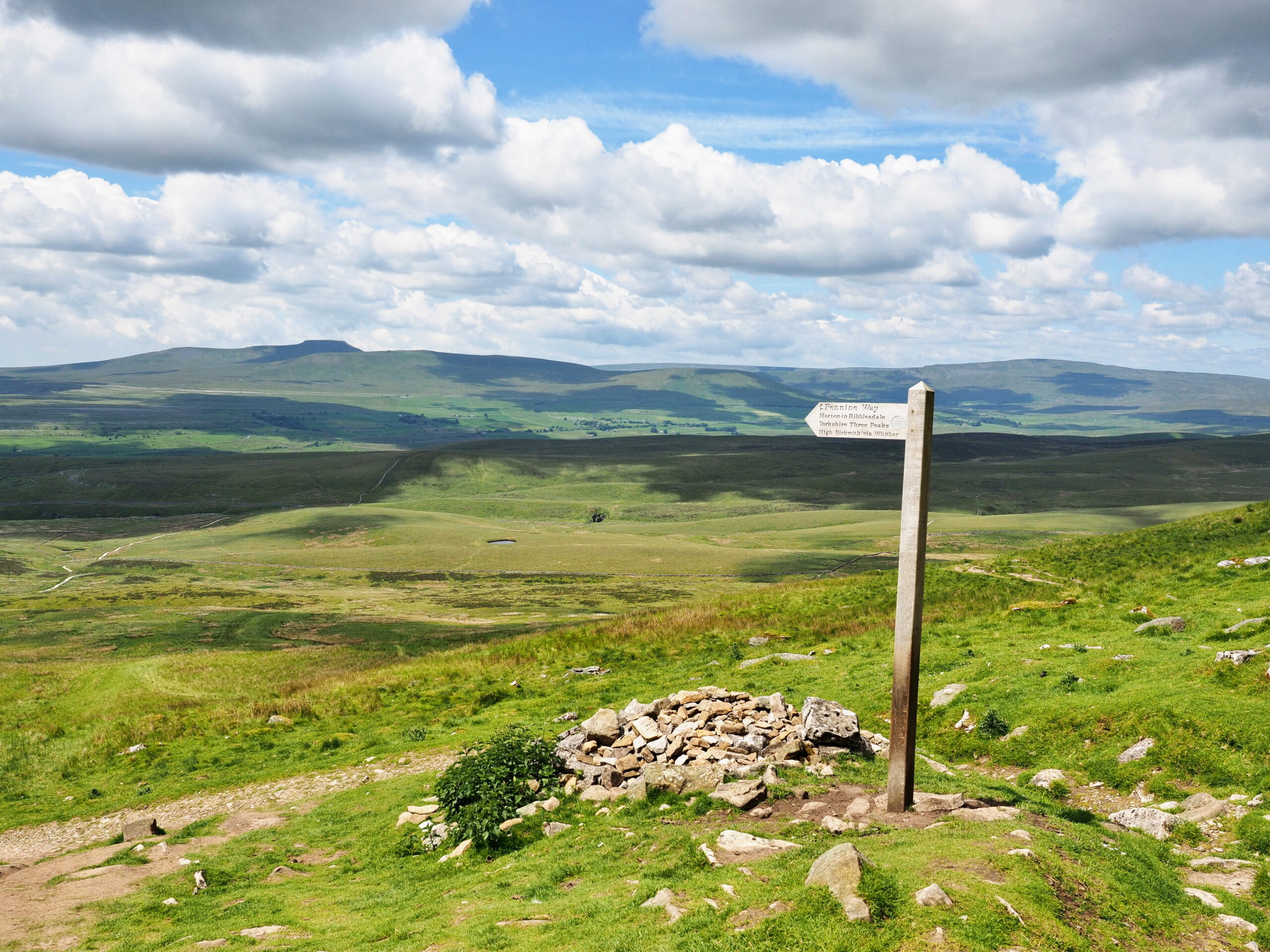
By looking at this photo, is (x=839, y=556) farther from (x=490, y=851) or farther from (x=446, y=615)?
(x=490, y=851)

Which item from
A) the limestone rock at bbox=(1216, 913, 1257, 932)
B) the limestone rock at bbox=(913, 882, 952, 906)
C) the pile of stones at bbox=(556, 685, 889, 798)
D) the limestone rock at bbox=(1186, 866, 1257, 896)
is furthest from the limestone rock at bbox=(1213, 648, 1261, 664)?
the limestone rock at bbox=(913, 882, 952, 906)

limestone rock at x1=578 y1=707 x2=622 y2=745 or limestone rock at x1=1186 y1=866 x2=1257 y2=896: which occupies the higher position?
limestone rock at x1=1186 y1=866 x2=1257 y2=896

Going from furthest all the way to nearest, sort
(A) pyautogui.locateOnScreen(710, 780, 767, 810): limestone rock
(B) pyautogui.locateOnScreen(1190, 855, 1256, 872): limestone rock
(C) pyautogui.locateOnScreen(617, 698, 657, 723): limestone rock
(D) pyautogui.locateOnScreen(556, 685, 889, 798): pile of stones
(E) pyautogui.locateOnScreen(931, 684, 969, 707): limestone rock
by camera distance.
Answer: (E) pyautogui.locateOnScreen(931, 684, 969, 707): limestone rock
(C) pyautogui.locateOnScreen(617, 698, 657, 723): limestone rock
(D) pyautogui.locateOnScreen(556, 685, 889, 798): pile of stones
(A) pyautogui.locateOnScreen(710, 780, 767, 810): limestone rock
(B) pyautogui.locateOnScreen(1190, 855, 1256, 872): limestone rock

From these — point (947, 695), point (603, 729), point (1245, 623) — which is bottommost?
point (947, 695)

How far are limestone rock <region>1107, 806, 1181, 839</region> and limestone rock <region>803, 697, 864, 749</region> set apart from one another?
5.03 meters

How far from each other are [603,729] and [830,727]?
5394 millimetres

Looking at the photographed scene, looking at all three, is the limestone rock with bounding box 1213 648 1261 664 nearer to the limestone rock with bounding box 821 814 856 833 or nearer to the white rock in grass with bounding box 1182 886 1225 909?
the white rock in grass with bounding box 1182 886 1225 909

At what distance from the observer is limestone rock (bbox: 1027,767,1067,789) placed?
18.0 meters

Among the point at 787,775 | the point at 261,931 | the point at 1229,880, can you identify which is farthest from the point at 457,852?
the point at 1229,880

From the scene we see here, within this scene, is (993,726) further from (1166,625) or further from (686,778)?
(1166,625)

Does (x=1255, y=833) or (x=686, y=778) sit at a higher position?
(x=1255, y=833)

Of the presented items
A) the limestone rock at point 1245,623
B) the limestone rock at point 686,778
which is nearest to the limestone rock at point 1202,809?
the limestone rock at point 686,778

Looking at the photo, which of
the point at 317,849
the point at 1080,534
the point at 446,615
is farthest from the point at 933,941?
the point at 1080,534

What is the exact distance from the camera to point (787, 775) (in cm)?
1695
